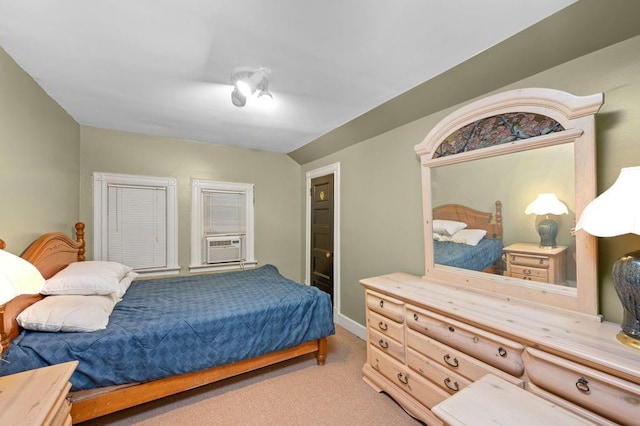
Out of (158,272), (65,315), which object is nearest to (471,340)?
(65,315)

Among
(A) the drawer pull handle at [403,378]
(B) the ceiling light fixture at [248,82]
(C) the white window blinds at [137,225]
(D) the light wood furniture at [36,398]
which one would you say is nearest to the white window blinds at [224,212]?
(C) the white window blinds at [137,225]

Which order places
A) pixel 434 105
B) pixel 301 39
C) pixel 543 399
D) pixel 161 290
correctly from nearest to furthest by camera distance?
pixel 543 399 < pixel 301 39 < pixel 434 105 < pixel 161 290

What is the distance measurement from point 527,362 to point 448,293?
64cm

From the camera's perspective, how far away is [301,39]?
1484mm

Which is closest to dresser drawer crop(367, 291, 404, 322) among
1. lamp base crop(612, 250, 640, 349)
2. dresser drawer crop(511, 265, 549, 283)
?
dresser drawer crop(511, 265, 549, 283)

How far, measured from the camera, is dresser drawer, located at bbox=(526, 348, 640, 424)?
971mm

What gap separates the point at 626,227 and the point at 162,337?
8.64 ft

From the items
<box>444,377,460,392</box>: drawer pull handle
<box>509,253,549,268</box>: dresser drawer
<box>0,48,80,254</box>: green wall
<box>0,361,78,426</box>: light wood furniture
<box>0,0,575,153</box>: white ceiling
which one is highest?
<box>0,0,575,153</box>: white ceiling

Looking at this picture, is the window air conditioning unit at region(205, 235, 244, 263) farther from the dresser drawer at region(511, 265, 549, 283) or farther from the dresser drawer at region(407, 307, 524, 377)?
the dresser drawer at region(511, 265, 549, 283)

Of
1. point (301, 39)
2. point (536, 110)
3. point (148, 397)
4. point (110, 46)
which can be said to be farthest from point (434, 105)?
point (148, 397)

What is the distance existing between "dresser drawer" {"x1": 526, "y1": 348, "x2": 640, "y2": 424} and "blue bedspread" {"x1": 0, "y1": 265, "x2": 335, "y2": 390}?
160cm

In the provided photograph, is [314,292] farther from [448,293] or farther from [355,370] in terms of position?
[448,293]

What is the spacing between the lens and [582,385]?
1.08 metres

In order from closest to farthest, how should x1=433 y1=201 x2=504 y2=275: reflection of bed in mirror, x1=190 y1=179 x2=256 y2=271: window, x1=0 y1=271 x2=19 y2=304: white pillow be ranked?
x1=0 y1=271 x2=19 y2=304: white pillow, x1=433 y1=201 x2=504 y2=275: reflection of bed in mirror, x1=190 y1=179 x2=256 y2=271: window
